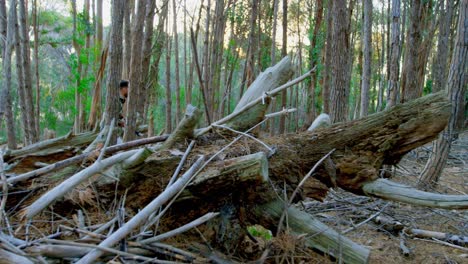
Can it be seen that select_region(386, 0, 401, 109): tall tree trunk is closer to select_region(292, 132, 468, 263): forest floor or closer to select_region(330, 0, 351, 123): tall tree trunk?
select_region(330, 0, 351, 123): tall tree trunk

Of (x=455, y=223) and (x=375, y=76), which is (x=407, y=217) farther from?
(x=375, y=76)

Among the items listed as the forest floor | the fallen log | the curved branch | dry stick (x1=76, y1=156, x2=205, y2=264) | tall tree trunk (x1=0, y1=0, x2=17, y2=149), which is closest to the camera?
dry stick (x1=76, y1=156, x2=205, y2=264)

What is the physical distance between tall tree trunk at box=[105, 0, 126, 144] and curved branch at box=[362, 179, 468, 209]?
3.38m

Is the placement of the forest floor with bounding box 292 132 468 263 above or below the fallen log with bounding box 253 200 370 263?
below

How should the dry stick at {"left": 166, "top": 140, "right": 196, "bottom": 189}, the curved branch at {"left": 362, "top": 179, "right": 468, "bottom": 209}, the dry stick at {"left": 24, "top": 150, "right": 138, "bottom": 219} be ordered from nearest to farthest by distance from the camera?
the dry stick at {"left": 24, "top": 150, "right": 138, "bottom": 219} < the dry stick at {"left": 166, "top": 140, "right": 196, "bottom": 189} < the curved branch at {"left": 362, "top": 179, "right": 468, "bottom": 209}

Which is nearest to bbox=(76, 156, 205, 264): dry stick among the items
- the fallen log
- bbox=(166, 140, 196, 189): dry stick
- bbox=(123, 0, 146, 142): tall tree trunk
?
bbox=(166, 140, 196, 189): dry stick

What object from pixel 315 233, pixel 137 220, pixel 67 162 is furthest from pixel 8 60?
pixel 315 233

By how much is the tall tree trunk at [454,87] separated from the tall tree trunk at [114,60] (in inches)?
168

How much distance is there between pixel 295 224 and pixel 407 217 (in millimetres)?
2658

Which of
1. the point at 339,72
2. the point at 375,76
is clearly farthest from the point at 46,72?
the point at 339,72

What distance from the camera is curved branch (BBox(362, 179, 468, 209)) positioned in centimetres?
247

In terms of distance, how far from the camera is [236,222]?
263cm

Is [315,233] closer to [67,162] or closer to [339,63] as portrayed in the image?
[67,162]

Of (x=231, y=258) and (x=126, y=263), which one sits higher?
(x=126, y=263)
